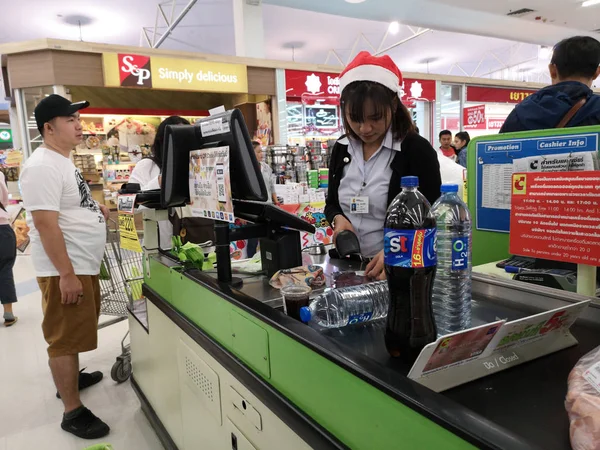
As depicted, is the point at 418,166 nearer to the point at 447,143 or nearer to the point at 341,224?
the point at 341,224

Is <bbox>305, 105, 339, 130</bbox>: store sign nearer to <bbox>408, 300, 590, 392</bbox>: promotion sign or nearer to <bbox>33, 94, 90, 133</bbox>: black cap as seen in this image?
<bbox>33, 94, 90, 133</bbox>: black cap

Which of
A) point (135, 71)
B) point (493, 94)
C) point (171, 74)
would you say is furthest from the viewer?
point (493, 94)

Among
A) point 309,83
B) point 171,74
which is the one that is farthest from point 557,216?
point 309,83

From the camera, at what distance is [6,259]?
4.32 metres

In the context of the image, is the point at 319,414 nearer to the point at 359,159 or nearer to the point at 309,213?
the point at 359,159

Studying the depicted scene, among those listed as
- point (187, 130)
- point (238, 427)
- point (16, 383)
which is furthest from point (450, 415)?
point (16, 383)

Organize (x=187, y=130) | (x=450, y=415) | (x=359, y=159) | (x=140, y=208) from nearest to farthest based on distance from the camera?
(x=450, y=415) → (x=187, y=130) → (x=359, y=159) → (x=140, y=208)

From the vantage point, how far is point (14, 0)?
8367mm

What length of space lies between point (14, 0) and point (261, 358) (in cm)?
998

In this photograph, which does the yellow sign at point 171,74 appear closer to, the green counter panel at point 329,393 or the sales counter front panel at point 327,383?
the sales counter front panel at point 327,383

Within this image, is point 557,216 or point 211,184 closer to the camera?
point 557,216

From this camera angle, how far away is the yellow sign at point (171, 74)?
6230 millimetres

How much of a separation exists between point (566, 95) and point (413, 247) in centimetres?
174

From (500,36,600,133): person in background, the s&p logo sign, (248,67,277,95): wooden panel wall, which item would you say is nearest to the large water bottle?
(500,36,600,133): person in background
